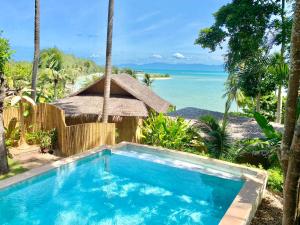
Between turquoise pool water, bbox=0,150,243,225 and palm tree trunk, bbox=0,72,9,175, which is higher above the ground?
palm tree trunk, bbox=0,72,9,175

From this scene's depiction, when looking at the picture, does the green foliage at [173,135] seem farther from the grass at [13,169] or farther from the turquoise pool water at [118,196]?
the grass at [13,169]

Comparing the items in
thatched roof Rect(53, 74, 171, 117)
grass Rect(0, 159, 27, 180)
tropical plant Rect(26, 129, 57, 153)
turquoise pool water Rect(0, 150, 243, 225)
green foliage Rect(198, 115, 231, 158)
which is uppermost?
thatched roof Rect(53, 74, 171, 117)

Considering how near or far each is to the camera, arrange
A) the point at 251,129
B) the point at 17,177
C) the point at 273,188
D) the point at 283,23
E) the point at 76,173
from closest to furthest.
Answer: the point at 17,177, the point at 273,188, the point at 76,173, the point at 251,129, the point at 283,23

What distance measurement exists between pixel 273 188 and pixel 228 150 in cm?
225

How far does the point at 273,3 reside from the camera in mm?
19250

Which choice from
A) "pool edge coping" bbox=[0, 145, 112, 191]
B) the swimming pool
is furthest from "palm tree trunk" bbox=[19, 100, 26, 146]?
the swimming pool

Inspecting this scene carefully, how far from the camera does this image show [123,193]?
28.2 ft

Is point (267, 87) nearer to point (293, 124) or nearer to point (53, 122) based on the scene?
point (53, 122)

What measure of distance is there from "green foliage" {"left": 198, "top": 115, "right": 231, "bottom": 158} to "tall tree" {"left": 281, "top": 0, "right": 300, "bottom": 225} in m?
6.56

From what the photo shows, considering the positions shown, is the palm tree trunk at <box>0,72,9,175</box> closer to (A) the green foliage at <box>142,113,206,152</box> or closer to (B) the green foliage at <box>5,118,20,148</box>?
(B) the green foliage at <box>5,118,20,148</box>

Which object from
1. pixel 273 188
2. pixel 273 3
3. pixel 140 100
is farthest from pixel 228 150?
pixel 273 3

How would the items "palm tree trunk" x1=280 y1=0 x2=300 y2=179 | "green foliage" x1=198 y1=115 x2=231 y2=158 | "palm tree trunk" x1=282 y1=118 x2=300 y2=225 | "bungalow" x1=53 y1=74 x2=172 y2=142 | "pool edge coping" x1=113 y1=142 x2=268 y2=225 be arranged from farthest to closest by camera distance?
"bungalow" x1=53 y1=74 x2=172 y2=142 → "green foliage" x1=198 y1=115 x2=231 y2=158 → "pool edge coping" x1=113 y1=142 x2=268 y2=225 → "palm tree trunk" x1=280 y1=0 x2=300 y2=179 → "palm tree trunk" x1=282 y1=118 x2=300 y2=225

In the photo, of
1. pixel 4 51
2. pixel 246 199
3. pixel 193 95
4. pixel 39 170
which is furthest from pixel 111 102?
pixel 193 95

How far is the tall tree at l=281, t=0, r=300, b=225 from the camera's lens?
10.8 feet
